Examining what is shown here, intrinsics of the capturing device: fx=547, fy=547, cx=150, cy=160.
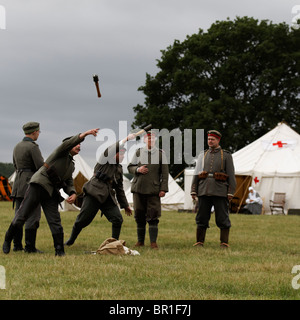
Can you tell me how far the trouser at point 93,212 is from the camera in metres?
7.92

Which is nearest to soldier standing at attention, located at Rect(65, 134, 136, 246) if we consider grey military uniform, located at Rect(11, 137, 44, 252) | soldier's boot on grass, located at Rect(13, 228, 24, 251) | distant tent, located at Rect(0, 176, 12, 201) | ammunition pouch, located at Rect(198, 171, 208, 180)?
grey military uniform, located at Rect(11, 137, 44, 252)

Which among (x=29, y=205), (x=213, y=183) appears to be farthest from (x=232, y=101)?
(x=29, y=205)

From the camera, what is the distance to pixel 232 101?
2953 centimetres

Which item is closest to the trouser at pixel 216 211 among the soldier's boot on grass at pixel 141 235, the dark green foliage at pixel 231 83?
the soldier's boot on grass at pixel 141 235

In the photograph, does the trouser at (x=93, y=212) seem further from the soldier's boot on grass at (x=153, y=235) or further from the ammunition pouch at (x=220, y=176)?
the ammunition pouch at (x=220, y=176)

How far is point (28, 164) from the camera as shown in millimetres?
7695

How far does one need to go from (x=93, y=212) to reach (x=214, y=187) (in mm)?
1970

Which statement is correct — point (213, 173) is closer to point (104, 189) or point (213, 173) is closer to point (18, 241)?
point (104, 189)

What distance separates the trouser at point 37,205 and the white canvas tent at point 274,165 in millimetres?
16982

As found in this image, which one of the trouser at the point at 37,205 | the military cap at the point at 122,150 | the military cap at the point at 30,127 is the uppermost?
Result: the military cap at the point at 30,127

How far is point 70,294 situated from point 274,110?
2726 cm

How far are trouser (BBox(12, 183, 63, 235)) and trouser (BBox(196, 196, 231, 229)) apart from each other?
2534mm

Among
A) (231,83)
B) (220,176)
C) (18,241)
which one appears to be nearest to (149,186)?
(220,176)
